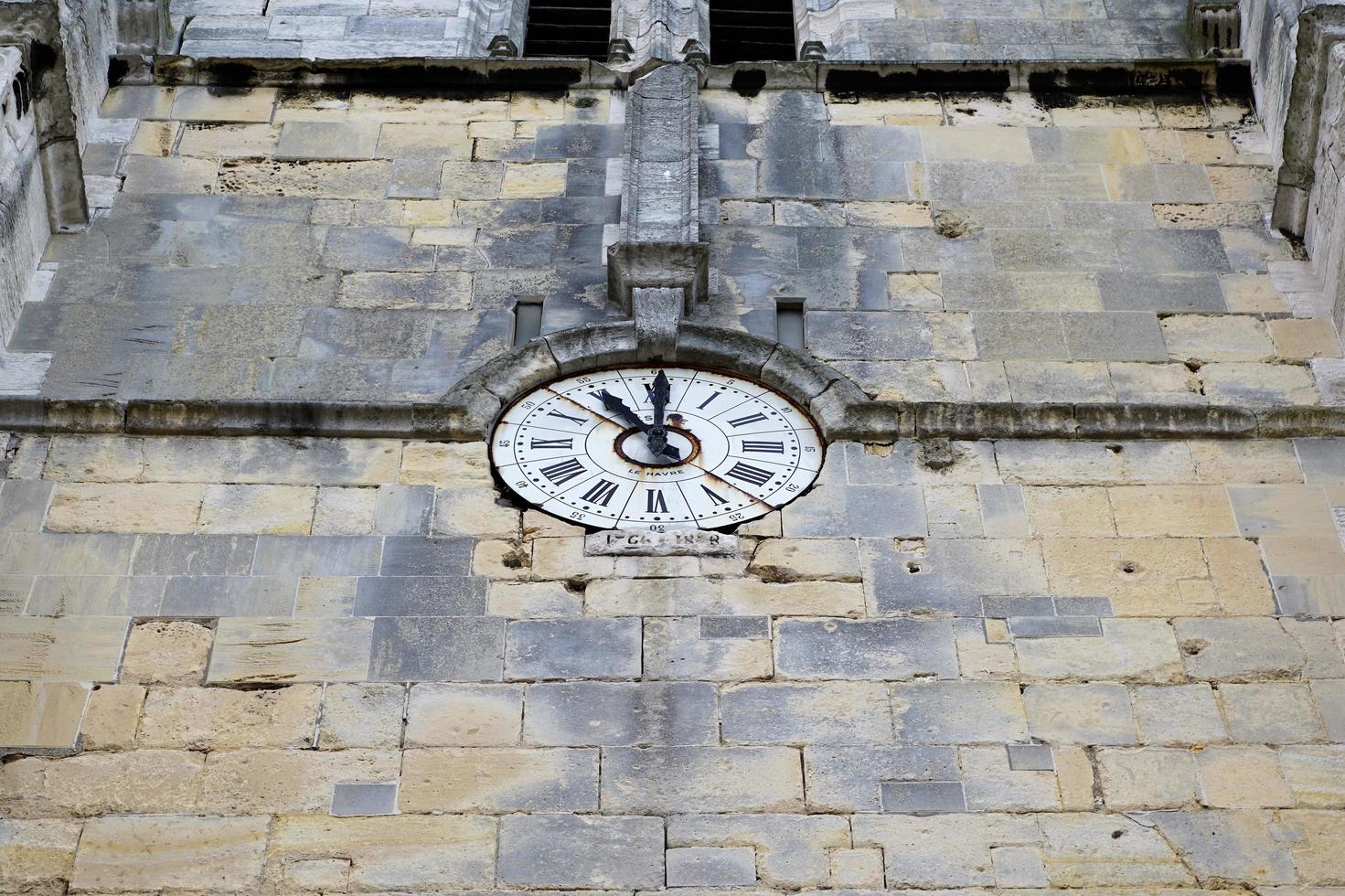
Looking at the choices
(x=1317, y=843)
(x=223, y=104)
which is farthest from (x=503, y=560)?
(x=223, y=104)

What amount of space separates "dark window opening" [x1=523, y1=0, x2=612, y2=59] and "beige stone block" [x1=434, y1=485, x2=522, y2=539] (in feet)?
15.9

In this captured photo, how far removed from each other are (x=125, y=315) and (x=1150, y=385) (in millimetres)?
5035

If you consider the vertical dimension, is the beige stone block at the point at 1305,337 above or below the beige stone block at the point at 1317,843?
above

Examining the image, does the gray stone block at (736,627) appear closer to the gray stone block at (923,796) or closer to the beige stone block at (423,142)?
the gray stone block at (923,796)

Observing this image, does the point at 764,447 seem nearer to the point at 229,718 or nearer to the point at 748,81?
the point at 229,718

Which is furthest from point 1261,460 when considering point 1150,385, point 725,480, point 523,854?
point 523,854

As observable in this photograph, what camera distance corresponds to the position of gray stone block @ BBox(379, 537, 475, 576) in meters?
10.0

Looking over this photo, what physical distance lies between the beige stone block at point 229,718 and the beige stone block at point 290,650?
80mm

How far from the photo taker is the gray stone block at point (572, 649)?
9617mm

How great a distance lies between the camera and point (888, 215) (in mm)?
12328

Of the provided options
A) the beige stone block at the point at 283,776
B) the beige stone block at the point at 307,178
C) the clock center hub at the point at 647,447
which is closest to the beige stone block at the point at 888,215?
the clock center hub at the point at 647,447

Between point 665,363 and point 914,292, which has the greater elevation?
point 914,292

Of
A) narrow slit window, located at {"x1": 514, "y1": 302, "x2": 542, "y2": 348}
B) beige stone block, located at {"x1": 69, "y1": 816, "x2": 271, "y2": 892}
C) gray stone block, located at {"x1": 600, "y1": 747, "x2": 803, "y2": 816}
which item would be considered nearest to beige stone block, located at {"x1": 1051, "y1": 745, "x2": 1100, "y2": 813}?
gray stone block, located at {"x1": 600, "y1": 747, "x2": 803, "y2": 816}

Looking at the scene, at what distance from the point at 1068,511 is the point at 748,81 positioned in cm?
398
